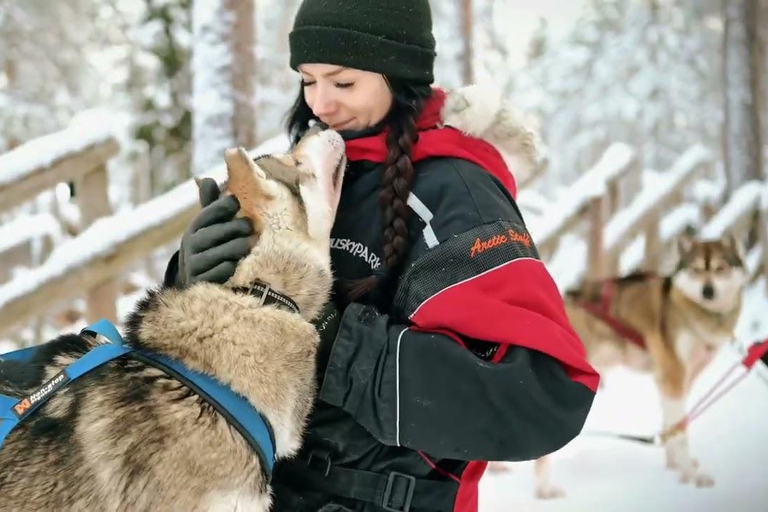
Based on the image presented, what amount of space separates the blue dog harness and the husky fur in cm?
92

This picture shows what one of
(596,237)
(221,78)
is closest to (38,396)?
(221,78)

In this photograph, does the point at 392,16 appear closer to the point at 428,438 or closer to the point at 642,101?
the point at 428,438

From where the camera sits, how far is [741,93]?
10.7 meters

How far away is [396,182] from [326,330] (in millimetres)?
434

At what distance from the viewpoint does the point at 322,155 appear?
6.09ft

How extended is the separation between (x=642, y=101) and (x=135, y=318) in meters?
28.4

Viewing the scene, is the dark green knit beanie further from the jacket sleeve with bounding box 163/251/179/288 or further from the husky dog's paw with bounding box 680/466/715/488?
the husky dog's paw with bounding box 680/466/715/488

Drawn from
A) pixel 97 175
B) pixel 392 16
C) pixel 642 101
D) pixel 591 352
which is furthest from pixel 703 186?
pixel 642 101

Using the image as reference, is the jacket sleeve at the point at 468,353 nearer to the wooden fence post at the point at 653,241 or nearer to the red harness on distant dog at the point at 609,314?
the red harness on distant dog at the point at 609,314

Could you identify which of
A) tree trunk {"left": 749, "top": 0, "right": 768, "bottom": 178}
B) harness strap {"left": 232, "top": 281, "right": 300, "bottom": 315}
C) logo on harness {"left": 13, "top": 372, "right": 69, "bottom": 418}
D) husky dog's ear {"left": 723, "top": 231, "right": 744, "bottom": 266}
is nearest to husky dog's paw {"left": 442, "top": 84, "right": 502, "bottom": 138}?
harness strap {"left": 232, "top": 281, "right": 300, "bottom": 315}

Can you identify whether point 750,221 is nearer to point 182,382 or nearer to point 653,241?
point 653,241

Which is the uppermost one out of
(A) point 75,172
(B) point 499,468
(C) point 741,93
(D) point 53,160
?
(D) point 53,160

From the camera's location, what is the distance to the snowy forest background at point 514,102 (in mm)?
4496

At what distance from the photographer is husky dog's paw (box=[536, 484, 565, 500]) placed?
13.8 ft
